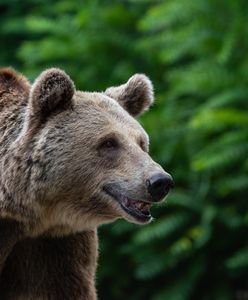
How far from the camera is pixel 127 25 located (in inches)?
542

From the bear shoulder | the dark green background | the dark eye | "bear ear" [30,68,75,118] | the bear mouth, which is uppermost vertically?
"bear ear" [30,68,75,118]

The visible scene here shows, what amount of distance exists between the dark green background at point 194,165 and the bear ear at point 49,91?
194 inches

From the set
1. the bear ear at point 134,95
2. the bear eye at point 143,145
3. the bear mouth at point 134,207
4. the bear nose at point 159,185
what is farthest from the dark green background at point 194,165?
the bear nose at point 159,185

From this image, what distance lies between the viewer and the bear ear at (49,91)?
585 centimetres

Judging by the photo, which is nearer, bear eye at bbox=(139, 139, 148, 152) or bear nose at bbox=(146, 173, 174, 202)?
bear nose at bbox=(146, 173, 174, 202)

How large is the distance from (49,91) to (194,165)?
204 inches

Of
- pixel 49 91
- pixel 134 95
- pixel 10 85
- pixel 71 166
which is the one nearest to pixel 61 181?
pixel 71 166

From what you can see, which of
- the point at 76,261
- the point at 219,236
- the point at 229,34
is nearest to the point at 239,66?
the point at 229,34

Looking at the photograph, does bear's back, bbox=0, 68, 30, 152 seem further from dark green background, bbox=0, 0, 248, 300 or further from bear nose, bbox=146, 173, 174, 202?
dark green background, bbox=0, 0, 248, 300

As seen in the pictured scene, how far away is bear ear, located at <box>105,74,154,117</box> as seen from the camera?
6.34 m

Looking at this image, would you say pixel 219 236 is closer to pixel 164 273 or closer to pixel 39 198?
pixel 164 273

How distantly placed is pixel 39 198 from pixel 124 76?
23.9 ft

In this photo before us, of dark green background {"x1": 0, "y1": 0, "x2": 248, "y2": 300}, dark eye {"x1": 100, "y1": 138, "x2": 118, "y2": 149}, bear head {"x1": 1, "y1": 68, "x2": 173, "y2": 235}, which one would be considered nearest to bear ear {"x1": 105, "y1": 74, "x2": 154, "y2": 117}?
bear head {"x1": 1, "y1": 68, "x2": 173, "y2": 235}

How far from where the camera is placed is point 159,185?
18.1 ft
